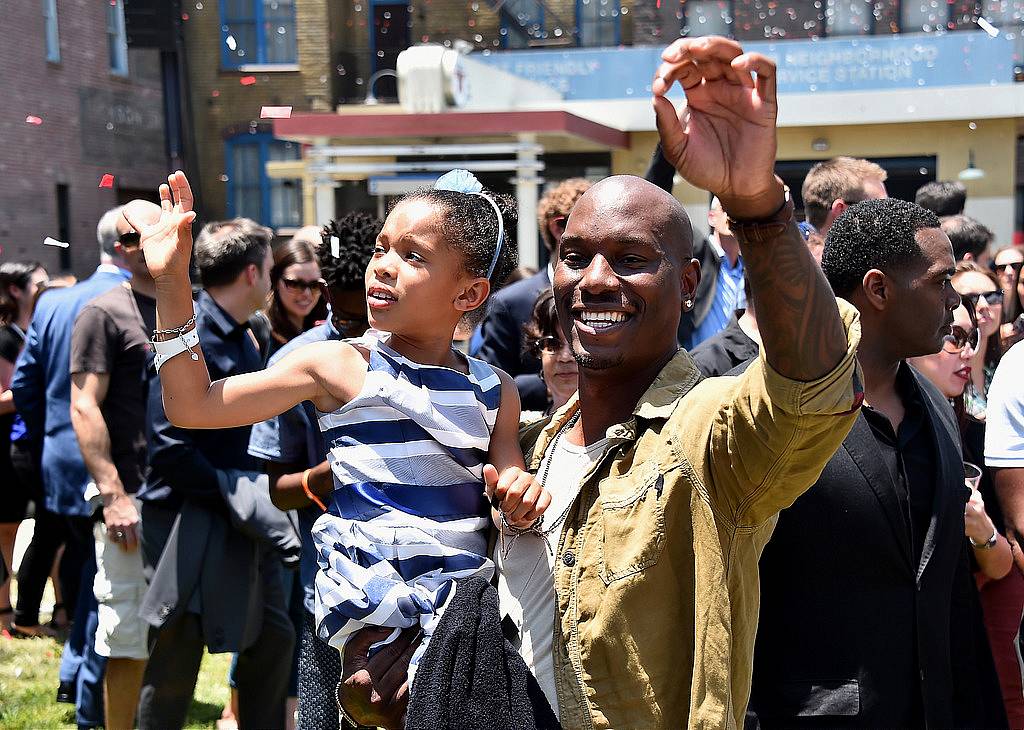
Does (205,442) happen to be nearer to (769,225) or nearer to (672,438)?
(672,438)

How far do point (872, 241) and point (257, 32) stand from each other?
68.0ft

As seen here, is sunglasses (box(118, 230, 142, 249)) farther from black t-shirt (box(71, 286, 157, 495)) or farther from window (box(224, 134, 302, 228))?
window (box(224, 134, 302, 228))

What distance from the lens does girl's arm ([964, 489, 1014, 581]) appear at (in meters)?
2.95

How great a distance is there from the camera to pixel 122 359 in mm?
4562

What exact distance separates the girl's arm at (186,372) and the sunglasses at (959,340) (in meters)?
1.99

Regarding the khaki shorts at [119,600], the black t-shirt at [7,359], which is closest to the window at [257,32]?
the black t-shirt at [7,359]

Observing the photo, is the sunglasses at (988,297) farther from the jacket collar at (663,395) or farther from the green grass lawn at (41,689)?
the green grass lawn at (41,689)

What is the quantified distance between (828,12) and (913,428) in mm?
17019

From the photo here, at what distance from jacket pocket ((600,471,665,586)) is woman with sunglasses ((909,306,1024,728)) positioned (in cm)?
151

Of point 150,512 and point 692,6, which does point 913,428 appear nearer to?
point 150,512

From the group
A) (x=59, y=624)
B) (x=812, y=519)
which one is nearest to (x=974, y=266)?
(x=812, y=519)

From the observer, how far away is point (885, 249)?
2.62m

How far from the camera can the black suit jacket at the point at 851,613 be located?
7.43 feet

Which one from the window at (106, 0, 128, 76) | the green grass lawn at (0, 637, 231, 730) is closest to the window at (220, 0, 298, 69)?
the window at (106, 0, 128, 76)
